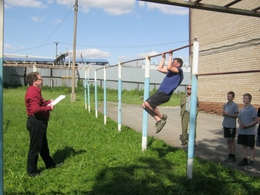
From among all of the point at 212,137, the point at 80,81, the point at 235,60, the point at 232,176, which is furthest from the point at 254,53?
the point at 80,81

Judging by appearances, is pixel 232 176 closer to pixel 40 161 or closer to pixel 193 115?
pixel 193 115

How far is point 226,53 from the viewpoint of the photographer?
14.2m

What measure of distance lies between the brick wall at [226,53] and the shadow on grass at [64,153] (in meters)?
8.32

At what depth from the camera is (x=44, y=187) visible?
4.66 metres

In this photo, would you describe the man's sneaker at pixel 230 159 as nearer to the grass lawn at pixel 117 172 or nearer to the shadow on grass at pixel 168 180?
the grass lawn at pixel 117 172

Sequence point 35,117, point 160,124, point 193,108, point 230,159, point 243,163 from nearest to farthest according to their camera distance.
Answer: point 193,108
point 35,117
point 160,124
point 243,163
point 230,159

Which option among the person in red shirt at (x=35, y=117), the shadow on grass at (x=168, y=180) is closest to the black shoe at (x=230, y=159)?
the shadow on grass at (x=168, y=180)

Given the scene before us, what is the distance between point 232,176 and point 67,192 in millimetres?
2634

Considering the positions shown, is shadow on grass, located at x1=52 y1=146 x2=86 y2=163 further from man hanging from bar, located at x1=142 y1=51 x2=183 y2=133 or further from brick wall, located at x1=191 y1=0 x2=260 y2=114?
brick wall, located at x1=191 y1=0 x2=260 y2=114

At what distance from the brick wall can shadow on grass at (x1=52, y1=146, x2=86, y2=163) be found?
328 inches

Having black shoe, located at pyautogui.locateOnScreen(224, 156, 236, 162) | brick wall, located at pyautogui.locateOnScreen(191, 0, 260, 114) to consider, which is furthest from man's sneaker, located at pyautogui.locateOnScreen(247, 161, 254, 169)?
brick wall, located at pyautogui.locateOnScreen(191, 0, 260, 114)

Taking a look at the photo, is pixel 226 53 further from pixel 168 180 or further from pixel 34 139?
pixel 34 139

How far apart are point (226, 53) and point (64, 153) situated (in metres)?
10.0

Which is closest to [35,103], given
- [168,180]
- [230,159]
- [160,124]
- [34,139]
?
[34,139]
